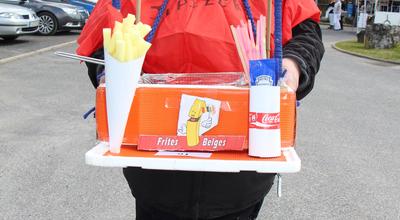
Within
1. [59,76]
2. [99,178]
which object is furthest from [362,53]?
[99,178]

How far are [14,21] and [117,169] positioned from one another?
9.62m

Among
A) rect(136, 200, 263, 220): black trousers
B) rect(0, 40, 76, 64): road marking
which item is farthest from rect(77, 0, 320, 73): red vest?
rect(0, 40, 76, 64): road marking

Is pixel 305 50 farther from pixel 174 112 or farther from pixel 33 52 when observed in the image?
pixel 33 52

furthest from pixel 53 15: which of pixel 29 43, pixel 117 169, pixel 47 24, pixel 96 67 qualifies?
pixel 96 67

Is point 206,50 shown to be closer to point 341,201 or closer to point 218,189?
point 218,189

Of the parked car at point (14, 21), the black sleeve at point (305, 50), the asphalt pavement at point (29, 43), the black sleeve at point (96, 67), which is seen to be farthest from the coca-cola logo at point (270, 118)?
the parked car at point (14, 21)

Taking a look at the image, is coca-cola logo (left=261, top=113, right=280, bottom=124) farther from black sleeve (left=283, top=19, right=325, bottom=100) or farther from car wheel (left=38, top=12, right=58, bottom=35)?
car wheel (left=38, top=12, right=58, bottom=35)

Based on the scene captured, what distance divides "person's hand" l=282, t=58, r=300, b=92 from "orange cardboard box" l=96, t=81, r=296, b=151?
0.37ft

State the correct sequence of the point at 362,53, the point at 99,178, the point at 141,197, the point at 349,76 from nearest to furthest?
the point at 141,197, the point at 99,178, the point at 349,76, the point at 362,53

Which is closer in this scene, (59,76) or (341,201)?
(341,201)

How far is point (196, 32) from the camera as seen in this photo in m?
1.39

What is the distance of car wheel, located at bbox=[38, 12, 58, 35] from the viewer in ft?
53.6

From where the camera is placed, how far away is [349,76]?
10.8 metres

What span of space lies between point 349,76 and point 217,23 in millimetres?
9836
